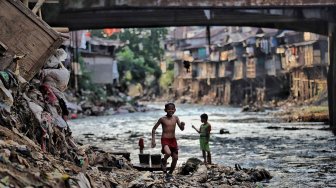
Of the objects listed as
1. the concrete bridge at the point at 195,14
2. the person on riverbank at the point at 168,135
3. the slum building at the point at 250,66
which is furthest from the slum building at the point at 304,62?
the person on riverbank at the point at 168,135

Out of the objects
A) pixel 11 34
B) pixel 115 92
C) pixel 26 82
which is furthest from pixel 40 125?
pixel 115 92

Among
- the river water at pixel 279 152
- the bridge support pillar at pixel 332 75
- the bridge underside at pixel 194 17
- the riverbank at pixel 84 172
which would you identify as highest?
the bridge underside at pixel 194 17

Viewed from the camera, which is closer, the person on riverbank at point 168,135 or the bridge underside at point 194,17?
the person on riverbank at point 168,135

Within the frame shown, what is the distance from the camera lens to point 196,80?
87.6 metres

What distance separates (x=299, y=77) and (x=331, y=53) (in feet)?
118

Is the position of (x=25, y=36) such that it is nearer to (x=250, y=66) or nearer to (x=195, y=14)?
(x=195, y=14)

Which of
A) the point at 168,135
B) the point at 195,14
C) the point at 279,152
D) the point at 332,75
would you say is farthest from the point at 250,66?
the point at 168,135

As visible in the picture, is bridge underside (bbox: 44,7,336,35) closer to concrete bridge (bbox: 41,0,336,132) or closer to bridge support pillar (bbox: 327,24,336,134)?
concrete bridge (bbox: 41,0,336,132)

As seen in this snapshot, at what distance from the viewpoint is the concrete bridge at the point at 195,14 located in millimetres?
16234

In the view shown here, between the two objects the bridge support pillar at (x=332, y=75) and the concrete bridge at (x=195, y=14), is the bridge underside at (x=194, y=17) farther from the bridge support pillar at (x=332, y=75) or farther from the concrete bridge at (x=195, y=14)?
the bridge support pillar at (x=332, y=75)

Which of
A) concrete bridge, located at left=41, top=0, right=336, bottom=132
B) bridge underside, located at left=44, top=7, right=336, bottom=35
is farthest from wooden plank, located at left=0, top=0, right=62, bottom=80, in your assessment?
bridge underside, located at left=44, top=7, right=336, bottom=35

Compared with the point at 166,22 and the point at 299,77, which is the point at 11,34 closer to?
the point at 166,22

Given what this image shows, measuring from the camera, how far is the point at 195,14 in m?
18.8

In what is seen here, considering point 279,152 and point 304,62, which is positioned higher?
point 304,62
